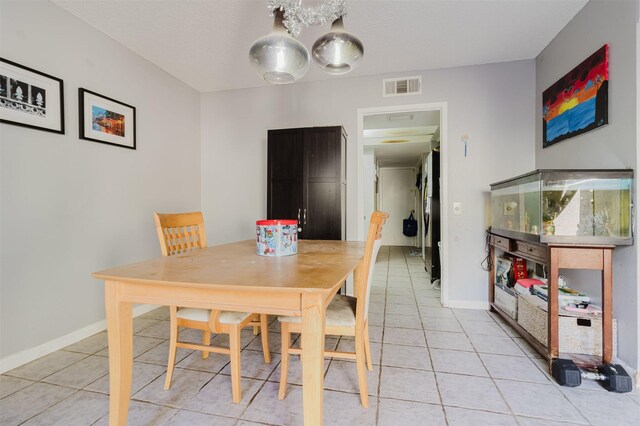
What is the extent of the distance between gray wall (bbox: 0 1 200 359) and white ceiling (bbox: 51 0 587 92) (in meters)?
0.25

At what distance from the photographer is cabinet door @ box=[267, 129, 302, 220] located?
10.2 feet

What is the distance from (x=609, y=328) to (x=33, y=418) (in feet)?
10.3

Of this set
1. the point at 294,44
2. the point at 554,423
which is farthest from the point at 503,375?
the point at 294,44

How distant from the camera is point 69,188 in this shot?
2.26 meters

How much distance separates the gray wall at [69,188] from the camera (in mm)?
1930

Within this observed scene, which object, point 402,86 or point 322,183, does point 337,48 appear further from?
point 402,86

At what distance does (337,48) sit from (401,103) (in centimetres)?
193

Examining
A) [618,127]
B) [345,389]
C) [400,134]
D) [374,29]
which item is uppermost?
[374,29]

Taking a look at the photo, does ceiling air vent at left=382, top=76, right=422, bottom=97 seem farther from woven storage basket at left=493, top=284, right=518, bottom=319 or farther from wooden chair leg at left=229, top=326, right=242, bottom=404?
wooden chair leg at left=229, top=326, right=242, bottom=404

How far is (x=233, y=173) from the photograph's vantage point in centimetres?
373

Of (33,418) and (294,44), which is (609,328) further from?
(33,418)

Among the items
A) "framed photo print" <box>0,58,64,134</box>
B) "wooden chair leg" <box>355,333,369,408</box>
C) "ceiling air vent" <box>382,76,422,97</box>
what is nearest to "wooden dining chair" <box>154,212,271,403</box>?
"wooden chair leg" <box>355,333,369,408</box>

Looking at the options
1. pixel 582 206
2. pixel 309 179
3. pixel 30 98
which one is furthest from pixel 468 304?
pixel 30 98

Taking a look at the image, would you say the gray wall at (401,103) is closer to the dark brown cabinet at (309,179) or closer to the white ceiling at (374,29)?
the white ceiling at (374,29)
